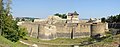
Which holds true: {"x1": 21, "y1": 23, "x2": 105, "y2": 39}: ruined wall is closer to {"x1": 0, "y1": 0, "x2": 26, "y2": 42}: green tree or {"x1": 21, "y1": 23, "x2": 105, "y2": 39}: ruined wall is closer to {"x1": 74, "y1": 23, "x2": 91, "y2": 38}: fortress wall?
{"x1": 74, "y1": 23, "x2": 91, "y2": 38}: fortress wall

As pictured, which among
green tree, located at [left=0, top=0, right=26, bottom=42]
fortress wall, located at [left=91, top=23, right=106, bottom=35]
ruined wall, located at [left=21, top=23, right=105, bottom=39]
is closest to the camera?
green tree, located at [left=0, top=0, right=26, bottom=42]

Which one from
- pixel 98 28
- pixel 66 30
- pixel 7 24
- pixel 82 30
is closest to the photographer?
pixel 7 24

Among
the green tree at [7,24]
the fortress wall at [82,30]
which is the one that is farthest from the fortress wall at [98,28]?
the green tree at [7,24]

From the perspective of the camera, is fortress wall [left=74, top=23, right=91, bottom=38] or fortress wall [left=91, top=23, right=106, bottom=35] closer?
fortress wall [left=91, top=23, right=106, bottom=35]

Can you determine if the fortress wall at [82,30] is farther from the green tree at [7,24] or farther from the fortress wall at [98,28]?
the green tree at [7,24]

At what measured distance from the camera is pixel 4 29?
140 ft

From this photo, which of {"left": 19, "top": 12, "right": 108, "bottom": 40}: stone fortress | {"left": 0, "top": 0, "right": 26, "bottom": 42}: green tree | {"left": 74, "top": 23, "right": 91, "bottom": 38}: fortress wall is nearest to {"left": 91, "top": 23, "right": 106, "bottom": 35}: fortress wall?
{"left": 19, "top": 12, "right": 108, "bottom": 40}: stone fortress

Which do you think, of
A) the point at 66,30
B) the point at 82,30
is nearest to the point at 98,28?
the point at 82,30

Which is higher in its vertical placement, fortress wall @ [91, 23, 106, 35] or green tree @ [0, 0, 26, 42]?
green tree @ [0, 0, 26, 42]

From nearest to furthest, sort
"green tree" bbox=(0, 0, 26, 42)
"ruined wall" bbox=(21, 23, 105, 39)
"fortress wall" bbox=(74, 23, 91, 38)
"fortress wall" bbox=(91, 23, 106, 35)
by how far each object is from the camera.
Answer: "green tree" bbox=(0, 0, 26, 42)
"ruined wall" bbox=(21, 23, 105, 39)
"fortress wall" bbox=(91, 23, 106, 35)
"fortress wall" bbox=(74, 23, 91, 38)

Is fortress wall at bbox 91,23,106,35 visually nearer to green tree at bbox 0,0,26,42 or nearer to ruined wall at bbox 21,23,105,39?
ruined wall at bbox 21,23,105,39

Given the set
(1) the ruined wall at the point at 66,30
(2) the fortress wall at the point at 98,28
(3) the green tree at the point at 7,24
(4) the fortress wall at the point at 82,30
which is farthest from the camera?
(4) the fortress wall at the point at 82,30

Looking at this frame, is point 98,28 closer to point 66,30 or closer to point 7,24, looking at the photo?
point 66,30

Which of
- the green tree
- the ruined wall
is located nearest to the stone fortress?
the ruined wall
